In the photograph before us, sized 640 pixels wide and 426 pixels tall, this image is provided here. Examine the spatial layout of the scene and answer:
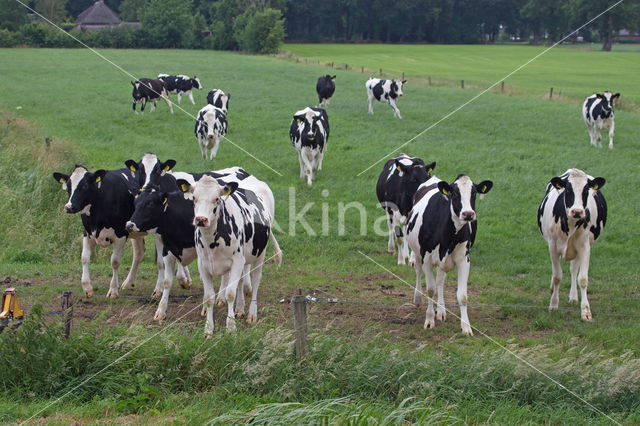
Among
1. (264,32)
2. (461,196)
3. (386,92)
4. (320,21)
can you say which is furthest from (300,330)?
(320,21)

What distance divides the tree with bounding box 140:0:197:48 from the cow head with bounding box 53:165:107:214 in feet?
251

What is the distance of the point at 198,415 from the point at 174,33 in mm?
83701

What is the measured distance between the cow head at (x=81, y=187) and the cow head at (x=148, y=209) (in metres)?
1.31

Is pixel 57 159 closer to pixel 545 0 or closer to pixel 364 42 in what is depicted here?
pixel 545 0

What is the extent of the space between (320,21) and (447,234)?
334 feet

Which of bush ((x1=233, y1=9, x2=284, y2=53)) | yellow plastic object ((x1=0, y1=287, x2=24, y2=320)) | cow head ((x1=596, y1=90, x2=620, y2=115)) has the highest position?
bush ((x1=233, y1=9, x2=284, y2=53))

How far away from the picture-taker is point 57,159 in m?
22.0

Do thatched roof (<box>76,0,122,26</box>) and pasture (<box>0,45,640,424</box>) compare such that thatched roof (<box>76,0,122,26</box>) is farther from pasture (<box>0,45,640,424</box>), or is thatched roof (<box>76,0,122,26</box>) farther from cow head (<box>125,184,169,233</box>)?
cow head (<box>125,184,169,233</box>)

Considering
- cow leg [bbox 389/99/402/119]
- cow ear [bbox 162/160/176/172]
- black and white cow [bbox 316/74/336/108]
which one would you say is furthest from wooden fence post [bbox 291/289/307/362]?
black and white cow [bbox 316/74/336/108]

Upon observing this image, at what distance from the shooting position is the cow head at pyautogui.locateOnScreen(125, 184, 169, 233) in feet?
36.6

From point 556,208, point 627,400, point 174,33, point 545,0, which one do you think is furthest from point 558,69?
point 627,400

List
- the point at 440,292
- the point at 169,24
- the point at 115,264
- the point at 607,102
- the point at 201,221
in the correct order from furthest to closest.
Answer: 1. the point at 169,24
2. the point at 607,102
3. the point at 115,264
4. the point at 440,292
5. the point at 201,221

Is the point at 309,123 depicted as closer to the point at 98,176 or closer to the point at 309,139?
the point at 309,139

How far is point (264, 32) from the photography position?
79.9 metres
